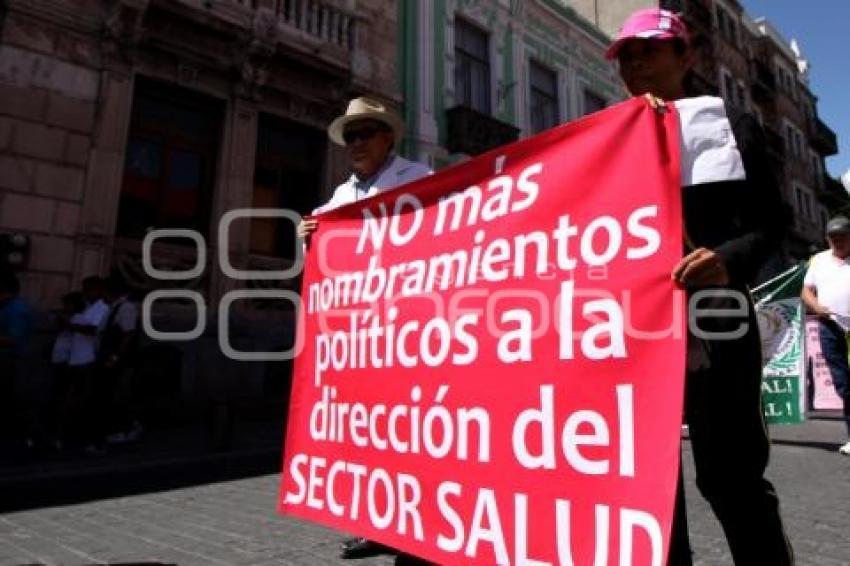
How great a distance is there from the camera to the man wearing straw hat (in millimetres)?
3004

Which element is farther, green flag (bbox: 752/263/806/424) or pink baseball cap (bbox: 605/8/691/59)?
green flag (bbox: 752/263/806/424)

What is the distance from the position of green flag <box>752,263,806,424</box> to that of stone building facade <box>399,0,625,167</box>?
7946 millimetres

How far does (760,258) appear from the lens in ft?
5.64

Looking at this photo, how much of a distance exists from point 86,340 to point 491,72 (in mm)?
11984

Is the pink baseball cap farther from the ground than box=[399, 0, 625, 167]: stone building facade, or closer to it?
closer to it

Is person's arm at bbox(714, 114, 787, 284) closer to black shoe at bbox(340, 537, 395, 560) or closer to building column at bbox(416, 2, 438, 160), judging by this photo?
black shoe at bbox(340, 537, 395, 560)

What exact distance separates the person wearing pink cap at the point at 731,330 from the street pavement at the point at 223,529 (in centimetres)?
128

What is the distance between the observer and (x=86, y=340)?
6570mm

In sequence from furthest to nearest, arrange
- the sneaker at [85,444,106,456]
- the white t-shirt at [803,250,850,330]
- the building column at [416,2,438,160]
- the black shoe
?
the building column at [416,2,438,160] → the sneaker at [85,444,106,456] → the white t-shirt at [803,250,850,330] → the black shoe

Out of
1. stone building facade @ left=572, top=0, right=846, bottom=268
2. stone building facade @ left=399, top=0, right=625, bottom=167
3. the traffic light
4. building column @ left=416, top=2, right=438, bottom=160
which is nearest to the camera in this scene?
the traffic light

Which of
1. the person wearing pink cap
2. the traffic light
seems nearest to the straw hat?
the person wearing pink cap

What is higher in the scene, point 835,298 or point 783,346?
point 835,298

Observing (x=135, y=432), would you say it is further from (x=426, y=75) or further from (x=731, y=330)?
(x=426, y=75)

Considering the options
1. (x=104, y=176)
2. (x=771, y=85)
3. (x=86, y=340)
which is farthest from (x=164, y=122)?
(x=771, y=85)
